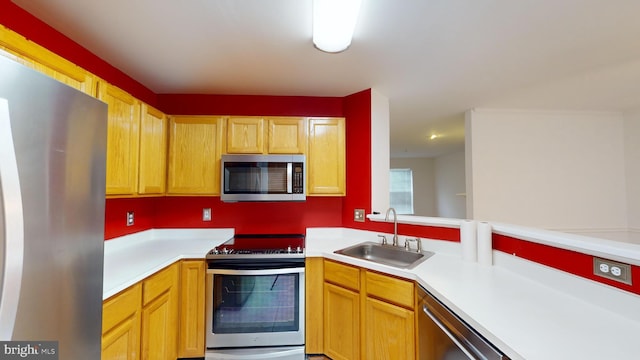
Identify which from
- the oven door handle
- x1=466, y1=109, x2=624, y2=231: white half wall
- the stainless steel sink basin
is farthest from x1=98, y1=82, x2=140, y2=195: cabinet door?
x1=466, y1=109, x2=624, y2=231: white half wall

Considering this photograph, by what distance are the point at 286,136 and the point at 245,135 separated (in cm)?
39

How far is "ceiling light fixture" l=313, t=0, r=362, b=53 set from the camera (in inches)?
47.4

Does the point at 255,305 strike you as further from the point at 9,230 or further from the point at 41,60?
the point at 41,60

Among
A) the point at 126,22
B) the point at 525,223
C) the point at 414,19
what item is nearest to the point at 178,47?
the point at 126,22

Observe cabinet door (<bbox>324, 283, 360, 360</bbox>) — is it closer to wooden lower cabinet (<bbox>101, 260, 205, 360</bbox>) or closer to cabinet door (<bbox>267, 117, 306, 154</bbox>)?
wooden lower cabinet (<bbox>101, 260, 205, 360</bbox>)

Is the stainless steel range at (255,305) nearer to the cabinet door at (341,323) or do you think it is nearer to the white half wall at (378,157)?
the cabinet door at (341,323)

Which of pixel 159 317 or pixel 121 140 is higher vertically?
pixel 121 140

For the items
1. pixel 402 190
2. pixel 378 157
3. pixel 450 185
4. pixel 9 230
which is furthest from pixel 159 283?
pixel 402 190

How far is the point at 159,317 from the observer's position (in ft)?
5.36

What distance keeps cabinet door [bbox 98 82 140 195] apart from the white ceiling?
36 cm

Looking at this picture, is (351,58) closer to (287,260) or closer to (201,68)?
(201,68)

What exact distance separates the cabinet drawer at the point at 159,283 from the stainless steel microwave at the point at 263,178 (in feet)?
2.26

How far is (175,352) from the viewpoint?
1.81 meters

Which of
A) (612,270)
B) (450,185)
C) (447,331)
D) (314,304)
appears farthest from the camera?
(450,185)
